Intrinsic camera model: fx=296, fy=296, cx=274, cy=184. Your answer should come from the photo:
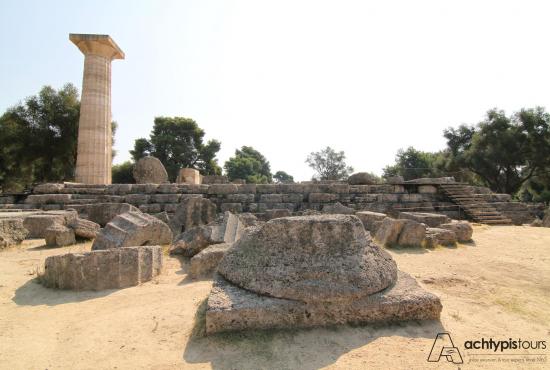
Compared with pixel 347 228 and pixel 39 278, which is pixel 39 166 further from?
pixel 347 228

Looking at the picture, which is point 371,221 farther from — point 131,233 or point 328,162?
point 328,162

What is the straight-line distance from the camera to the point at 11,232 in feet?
18.4

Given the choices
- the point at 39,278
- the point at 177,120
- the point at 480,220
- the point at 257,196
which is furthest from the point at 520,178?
the point at 177,120

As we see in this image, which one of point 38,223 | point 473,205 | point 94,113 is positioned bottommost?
point 38,223

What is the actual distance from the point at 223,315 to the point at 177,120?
3474 centimetres

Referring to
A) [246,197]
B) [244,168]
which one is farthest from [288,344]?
[244,168]

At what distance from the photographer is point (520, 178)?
80.2ft

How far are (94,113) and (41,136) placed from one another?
931 cm

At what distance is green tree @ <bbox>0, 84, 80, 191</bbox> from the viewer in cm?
1898

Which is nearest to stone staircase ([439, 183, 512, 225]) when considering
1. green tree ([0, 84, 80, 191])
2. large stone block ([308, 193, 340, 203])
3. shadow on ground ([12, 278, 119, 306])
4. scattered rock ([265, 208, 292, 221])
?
large stone block ([308, 193, 340, 203])

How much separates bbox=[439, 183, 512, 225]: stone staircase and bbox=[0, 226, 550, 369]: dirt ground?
7019 millimetres

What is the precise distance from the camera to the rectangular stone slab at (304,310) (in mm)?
2307

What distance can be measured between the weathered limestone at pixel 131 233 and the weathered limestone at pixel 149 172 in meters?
9.35

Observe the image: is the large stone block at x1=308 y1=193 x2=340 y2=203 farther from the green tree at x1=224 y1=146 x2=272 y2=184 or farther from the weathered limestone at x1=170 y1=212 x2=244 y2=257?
the green tree at x1=224 y1=146 x2=272 y2=184
